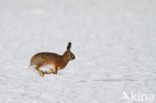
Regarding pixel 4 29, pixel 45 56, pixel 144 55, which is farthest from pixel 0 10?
pixel 45 56

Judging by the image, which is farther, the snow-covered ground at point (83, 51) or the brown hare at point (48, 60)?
the brown hare at point (48, 60)

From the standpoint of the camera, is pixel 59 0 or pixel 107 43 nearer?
pixel 107 43

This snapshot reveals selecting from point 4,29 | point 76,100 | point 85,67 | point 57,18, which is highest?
point 57,18

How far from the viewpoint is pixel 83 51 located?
11.8 metres

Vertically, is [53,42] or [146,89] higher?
[53,42]

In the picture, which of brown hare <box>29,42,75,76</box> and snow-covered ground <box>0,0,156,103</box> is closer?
snow-covered ground <box>0,0,156,103</box>

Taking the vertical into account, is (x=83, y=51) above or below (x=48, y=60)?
above

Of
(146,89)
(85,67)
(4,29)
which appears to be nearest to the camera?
(146,89)

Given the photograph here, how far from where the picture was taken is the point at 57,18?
23.1 meters

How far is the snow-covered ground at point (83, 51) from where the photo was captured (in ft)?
20.3

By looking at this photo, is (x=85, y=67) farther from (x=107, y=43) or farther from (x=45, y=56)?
(x=107, y=43)

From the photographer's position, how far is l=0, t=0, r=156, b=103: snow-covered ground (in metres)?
6.19

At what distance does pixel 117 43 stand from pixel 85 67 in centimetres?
530

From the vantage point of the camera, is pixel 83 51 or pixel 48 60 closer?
pixel 48 60
